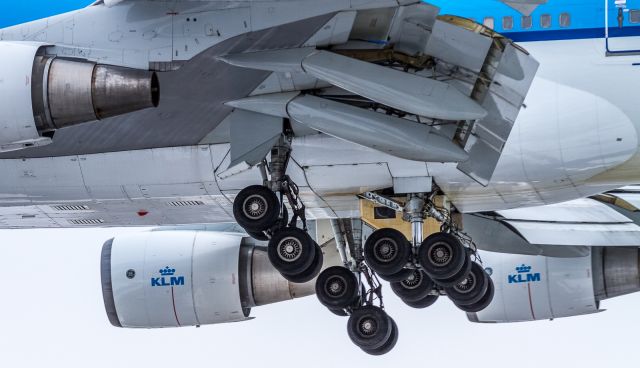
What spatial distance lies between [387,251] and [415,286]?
2905 mm

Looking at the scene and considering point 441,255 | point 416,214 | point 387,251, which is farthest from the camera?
point 387,251

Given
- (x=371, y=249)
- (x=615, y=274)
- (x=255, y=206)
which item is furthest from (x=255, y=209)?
(x=615, y=274)

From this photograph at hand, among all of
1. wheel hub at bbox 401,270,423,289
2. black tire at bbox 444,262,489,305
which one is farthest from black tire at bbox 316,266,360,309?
black tire at bbox 444,262,489,305

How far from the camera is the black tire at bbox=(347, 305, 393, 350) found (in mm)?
24953

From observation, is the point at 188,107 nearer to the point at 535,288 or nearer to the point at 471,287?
the point at 471,287

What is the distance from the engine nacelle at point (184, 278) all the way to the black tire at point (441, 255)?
4443mm

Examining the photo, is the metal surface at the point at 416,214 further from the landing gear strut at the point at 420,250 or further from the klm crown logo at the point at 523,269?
the klm crown logo at the point at 523,269

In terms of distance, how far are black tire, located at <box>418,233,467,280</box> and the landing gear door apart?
3.36 metres

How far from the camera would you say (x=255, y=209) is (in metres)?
21.0

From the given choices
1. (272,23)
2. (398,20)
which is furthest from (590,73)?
(272,23)

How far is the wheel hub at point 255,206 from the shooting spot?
20953 millimetres

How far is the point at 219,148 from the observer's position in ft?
71.8

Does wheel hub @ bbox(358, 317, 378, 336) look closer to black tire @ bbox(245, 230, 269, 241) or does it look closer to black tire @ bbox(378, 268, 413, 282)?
black tire @ bbox(378, 268, 413, 282)

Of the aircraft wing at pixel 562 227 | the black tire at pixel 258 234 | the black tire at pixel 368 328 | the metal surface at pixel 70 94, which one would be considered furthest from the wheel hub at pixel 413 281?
the metal surface at pixel 70 94
